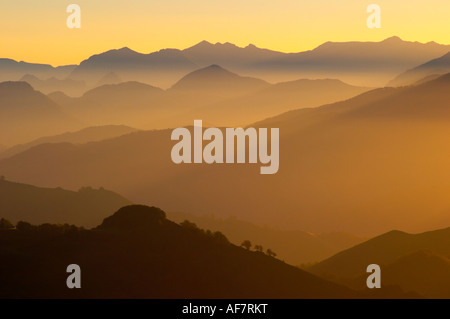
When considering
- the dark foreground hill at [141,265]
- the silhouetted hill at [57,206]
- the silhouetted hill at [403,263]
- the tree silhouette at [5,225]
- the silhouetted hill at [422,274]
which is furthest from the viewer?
the silhouetted hill at [57,206]

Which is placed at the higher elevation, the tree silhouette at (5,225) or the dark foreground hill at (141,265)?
the tree silhouette at (5,225)

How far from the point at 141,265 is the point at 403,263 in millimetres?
51717

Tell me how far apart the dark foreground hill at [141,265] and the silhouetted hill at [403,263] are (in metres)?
21.3

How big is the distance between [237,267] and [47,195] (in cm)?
12769

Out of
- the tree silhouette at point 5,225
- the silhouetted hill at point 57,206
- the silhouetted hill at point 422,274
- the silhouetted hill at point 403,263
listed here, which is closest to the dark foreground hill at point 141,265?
the tree silhouette at point 5,225

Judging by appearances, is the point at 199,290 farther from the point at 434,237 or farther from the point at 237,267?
the point at 434,237

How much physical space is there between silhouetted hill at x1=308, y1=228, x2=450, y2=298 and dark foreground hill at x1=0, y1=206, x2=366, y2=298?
2127 cm

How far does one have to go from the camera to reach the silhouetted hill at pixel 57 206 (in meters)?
182

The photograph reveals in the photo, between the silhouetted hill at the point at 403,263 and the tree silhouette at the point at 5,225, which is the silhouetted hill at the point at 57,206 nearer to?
the silhouetted hill at the point at 403,263

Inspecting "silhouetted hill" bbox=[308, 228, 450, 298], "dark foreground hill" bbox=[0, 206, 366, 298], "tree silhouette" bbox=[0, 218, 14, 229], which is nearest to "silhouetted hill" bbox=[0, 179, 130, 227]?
"silhouetted hill" bbox=[308, 228, 450, 298]

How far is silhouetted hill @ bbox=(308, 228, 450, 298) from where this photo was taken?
10338cm

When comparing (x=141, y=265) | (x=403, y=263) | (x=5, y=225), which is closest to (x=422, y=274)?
(x=403, y=263)
